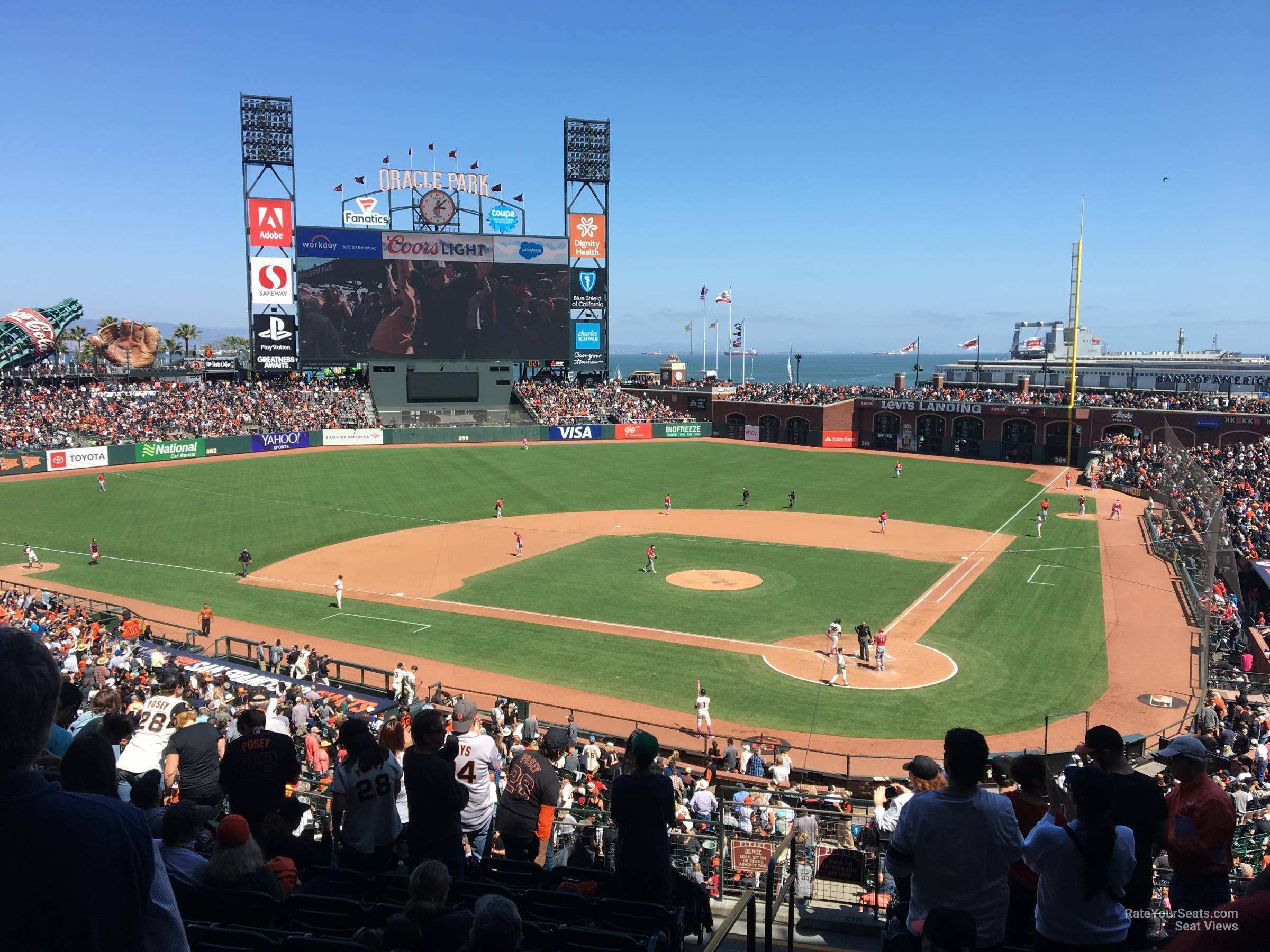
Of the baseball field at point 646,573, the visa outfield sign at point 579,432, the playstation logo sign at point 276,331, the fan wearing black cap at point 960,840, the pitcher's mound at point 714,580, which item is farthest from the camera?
the visa outfield sign at point 579,432

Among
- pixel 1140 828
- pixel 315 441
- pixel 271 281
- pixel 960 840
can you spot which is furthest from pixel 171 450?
pixel 1140 828

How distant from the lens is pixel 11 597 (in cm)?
2598

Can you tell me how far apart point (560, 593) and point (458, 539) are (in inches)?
415

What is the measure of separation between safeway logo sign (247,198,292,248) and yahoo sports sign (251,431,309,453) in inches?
647

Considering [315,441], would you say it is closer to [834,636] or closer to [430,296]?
[430,296]

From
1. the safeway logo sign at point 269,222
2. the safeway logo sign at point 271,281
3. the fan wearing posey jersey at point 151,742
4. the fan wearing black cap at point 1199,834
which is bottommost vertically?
the fan wearing posey jersey at point 151,742

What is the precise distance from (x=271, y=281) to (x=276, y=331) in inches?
157

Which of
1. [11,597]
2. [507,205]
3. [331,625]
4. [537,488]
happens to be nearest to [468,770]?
[331,625]

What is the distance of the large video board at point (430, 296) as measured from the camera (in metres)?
72.4

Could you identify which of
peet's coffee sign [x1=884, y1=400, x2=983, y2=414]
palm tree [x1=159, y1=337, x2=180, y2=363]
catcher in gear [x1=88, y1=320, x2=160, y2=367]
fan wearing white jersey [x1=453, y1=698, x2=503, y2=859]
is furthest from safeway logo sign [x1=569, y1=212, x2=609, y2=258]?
fan wearing white jersey [x1=453, y1=698, x2=503, y2=859]

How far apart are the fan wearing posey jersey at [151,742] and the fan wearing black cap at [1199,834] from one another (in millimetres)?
8504

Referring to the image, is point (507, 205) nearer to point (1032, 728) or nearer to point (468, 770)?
point (1032, 728)

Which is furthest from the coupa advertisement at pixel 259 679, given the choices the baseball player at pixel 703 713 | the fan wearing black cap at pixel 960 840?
the fan wearing black cap at pixel 960 840

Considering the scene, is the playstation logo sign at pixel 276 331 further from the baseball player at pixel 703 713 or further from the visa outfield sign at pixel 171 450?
the baseball player at pixel 703 713
